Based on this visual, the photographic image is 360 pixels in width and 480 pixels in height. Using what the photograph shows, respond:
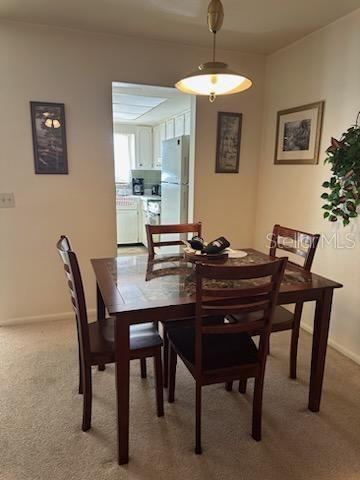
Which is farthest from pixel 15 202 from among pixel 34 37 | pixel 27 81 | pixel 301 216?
pixel 301 216

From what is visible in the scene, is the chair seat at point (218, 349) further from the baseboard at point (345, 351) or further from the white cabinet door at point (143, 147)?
the white cabinet door at point (143, 147)

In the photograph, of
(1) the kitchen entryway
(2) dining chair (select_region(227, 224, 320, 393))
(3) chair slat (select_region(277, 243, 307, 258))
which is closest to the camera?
(2) dining chair (select_region(227, 224, 320, 393))

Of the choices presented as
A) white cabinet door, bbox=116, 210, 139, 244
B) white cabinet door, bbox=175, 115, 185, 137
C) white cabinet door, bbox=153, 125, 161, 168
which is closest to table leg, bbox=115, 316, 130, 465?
white cabinet door, bbox=175, 115, 185, 137

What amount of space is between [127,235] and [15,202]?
2.92 meters

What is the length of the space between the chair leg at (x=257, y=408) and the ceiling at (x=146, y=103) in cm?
250

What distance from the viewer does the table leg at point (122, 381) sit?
142cm

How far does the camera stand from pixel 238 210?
343cm

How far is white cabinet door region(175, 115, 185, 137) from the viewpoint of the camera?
14.9 ft

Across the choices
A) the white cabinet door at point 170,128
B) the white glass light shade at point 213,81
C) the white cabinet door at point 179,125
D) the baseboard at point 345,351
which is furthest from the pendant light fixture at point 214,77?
the white cabinet door at point 170,128

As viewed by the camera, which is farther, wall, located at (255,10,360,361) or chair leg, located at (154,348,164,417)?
wall, located at (255,10,360,361)

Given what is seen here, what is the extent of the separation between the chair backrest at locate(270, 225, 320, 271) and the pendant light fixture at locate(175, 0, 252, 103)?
973 millimetres

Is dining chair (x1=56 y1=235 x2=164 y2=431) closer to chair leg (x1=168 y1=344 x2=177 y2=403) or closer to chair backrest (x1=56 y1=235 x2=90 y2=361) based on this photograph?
chair backrest (x1=56 y1=235 x2=90 y2=361)

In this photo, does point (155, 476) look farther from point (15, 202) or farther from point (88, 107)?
point (88, 107)

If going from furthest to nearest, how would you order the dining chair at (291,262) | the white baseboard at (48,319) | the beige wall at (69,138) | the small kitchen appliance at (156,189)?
the small kitchen appliance at (156,189) → the white baseboard at (48,319) → the beige wall at (69,138) → the dining chair at (291,262)
